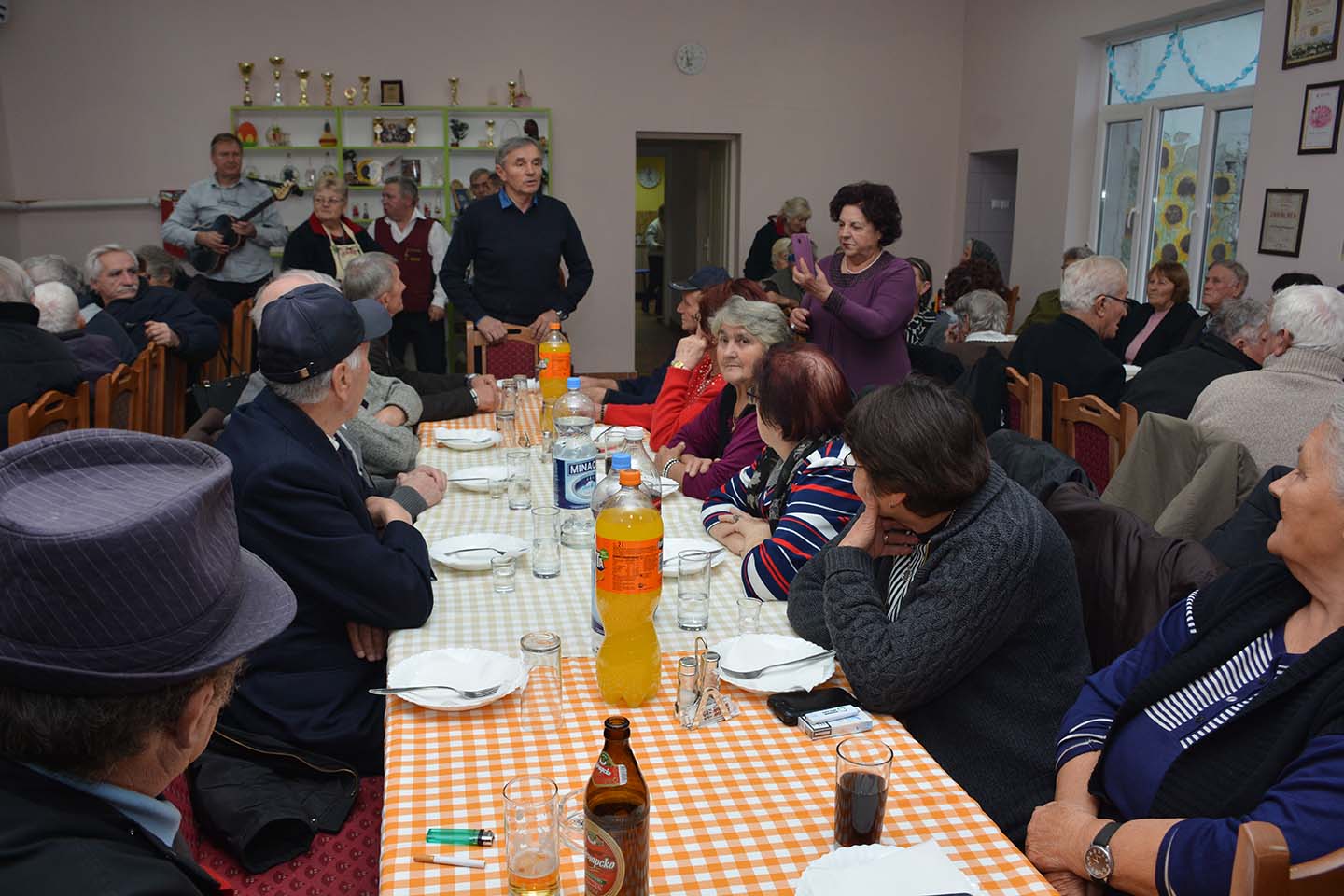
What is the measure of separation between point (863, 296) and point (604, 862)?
11.5ft

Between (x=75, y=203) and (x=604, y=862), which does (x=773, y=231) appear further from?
(x=604, y=862)

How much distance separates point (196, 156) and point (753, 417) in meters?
7.54

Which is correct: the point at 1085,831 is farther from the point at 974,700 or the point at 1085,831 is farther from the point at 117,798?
the point at 117,798

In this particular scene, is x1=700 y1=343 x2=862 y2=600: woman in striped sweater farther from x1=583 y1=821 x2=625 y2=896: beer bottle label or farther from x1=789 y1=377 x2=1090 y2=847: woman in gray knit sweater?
x1=583 y1=821 x2=625 y2=896: beer bottle label

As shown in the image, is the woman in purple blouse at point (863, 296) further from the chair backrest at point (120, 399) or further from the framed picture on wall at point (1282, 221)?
the framed picture on wall at point (1282, 221)

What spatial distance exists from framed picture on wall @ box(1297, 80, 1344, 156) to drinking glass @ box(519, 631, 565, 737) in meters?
6.18

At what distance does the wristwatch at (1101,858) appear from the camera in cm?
152

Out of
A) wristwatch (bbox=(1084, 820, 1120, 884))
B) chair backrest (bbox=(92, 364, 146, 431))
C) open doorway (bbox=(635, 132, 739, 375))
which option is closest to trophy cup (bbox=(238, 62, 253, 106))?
open doorway (bbox=(635, 132, 739, 375))

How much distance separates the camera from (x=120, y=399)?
426cm

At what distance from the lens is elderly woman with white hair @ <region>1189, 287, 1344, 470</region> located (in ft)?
10.5

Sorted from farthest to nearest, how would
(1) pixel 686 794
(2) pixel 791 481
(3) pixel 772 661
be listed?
(2) pixel 791 481
(3) pixel 772 661
(1) pixel 686 794

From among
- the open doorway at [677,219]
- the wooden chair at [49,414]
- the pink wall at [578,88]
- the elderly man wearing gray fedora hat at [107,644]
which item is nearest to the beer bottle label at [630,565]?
the elderly man wearing gray fedora hat at [107,644]

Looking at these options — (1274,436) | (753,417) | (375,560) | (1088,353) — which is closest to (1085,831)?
(375,560)

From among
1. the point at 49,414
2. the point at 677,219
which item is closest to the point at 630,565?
the point at 49,414
